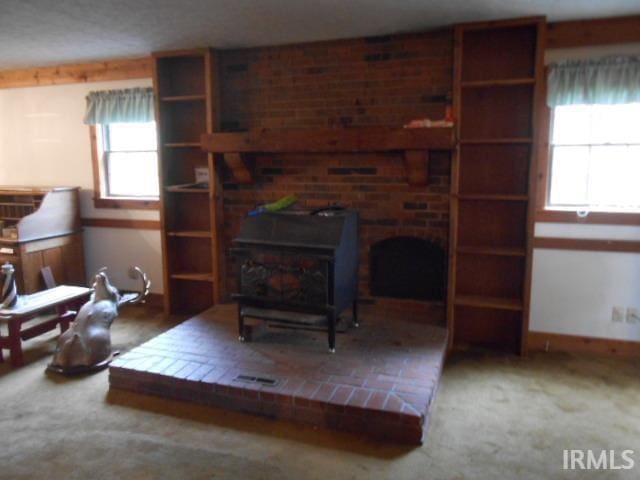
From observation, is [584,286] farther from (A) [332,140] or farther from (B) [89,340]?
(B) [89,340]

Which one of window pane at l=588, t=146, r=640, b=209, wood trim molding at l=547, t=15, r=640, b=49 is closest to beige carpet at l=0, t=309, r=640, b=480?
window pane at l=588, t=146, r=640, b=209

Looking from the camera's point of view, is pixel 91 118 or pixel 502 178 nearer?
pixel 502 178

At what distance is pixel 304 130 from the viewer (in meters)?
3.79

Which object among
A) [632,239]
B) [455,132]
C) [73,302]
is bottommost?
[73,302]

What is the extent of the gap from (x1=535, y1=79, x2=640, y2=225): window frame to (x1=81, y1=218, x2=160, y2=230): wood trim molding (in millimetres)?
3363

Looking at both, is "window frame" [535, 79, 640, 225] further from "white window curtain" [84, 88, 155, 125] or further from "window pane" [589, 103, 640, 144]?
"white window curtain" [84, 88, 155, 125]

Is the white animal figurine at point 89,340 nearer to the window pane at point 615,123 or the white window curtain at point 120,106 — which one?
the white window curtain at point 120,106

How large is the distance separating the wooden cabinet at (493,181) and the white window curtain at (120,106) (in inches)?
108

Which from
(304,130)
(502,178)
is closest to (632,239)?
(502,178)

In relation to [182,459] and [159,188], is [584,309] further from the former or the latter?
[159,188]

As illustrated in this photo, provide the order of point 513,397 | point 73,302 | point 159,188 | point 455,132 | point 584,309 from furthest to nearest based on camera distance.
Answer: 1. point 159,188
2. point 73,302
3. point 584,309
4. point 455,132
5. point 513,397

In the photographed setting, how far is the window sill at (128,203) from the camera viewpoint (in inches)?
187

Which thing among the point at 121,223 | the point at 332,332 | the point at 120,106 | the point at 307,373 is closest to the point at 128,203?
the point at 121,223

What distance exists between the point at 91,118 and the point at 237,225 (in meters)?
1.83
